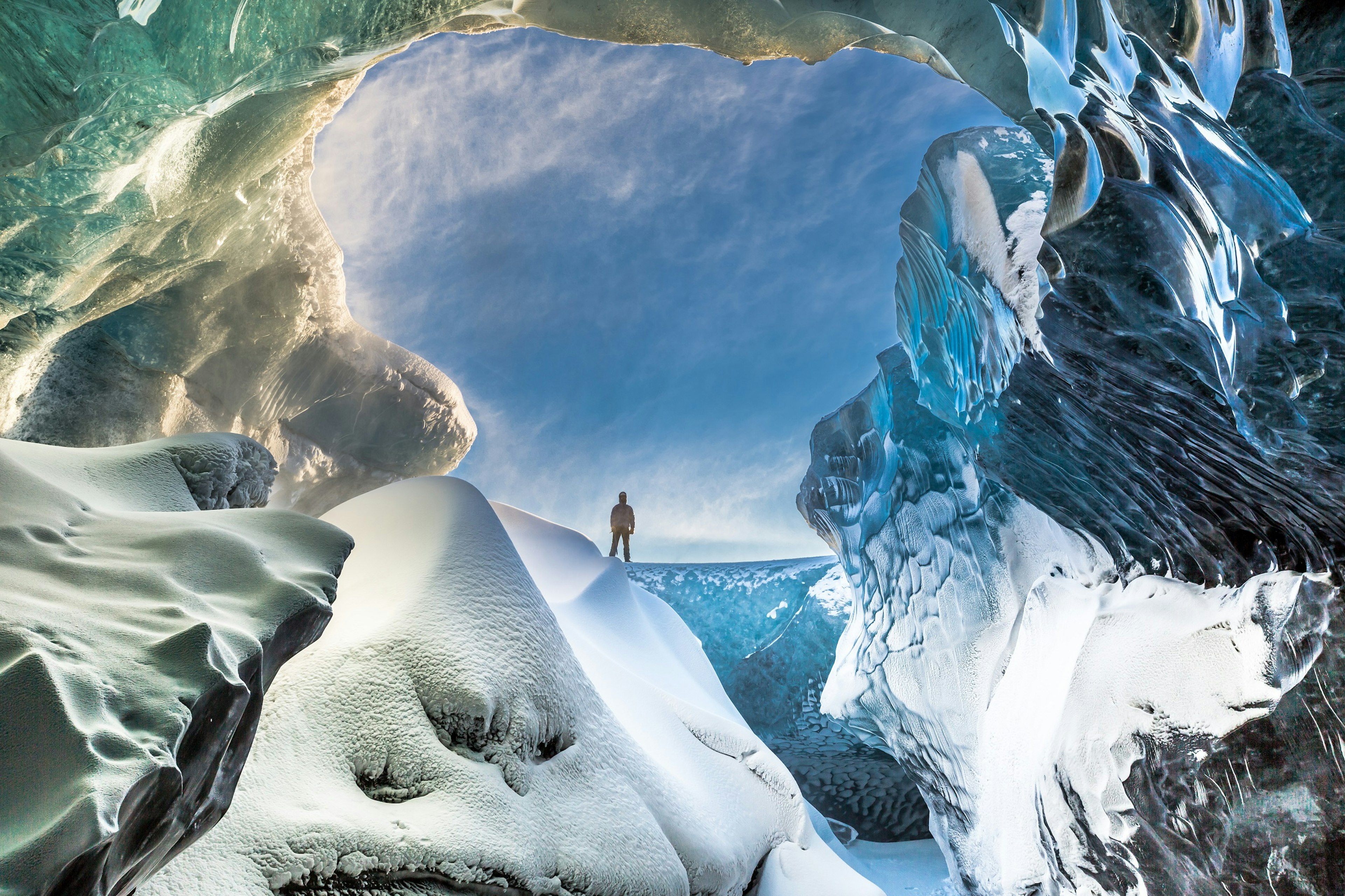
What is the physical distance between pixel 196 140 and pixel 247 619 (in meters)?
1.44

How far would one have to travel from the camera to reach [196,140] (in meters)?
1.80

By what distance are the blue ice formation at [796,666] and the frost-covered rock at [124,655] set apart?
135 inches

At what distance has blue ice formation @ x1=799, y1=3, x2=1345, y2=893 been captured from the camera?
45.0 inches

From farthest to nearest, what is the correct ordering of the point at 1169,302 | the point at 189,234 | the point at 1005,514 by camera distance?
the point at 1005,514 < the point at 189,234 < the point at 1169,302

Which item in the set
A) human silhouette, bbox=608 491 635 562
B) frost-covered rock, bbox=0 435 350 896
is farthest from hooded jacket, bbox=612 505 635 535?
frost-covered rock, bbox=0 435 350 896

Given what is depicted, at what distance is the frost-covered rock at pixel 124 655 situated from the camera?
718 millimetres

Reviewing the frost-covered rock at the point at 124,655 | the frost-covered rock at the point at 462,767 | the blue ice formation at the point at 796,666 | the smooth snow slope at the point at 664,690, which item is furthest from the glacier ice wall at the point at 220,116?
the blue ice formation at the point at 796,666

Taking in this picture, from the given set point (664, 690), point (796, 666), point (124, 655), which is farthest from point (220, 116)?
point (796, 666)

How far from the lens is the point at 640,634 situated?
3.12 metres

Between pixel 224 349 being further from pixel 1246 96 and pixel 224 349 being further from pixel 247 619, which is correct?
pixel 1246 96

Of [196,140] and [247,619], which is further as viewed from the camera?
[196,140]

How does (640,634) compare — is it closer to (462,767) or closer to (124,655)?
(462,767)

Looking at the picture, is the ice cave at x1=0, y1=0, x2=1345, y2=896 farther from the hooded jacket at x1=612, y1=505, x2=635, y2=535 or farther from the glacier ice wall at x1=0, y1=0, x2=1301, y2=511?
the hooded jacket at x1=612, y1=505, x2=635, y2=535

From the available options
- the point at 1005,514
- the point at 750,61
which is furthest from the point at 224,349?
the point at 1005,514
